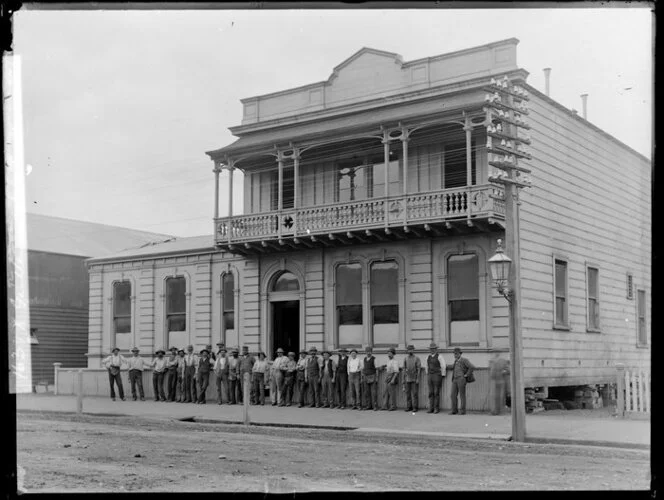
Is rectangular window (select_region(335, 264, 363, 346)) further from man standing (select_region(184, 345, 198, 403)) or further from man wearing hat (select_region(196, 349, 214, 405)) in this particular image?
man standing (select_region(184, 345, 198, 403))

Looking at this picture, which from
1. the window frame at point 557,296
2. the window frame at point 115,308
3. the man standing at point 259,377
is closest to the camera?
the window frame at point 557,296

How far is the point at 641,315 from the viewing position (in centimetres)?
2795

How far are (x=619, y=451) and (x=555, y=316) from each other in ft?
34.1

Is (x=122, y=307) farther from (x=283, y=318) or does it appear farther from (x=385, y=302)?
(x=385, y=302)

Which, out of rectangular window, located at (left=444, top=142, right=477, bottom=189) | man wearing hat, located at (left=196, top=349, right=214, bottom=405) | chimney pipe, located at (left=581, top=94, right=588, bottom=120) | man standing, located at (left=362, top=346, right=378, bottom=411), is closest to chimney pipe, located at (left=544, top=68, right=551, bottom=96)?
chimney pipe, located at (left=581, top=94, right=588, bottom=120)

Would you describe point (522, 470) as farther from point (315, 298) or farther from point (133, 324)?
point (133, 324)

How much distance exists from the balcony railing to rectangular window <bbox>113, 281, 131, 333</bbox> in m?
6.11

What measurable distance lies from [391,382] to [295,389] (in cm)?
386

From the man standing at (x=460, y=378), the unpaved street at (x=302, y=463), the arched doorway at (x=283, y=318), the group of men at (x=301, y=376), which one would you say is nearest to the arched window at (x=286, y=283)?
the arched doorway at (x=283, y=318)

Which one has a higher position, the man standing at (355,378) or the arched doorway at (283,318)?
the arched doorway at (283,318)

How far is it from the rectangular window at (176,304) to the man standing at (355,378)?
9060 mm

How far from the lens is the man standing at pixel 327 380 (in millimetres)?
23219

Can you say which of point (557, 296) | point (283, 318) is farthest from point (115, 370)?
point (557, 296)

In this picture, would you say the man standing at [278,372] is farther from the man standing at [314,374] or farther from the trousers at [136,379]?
the trousers at [136,379]
